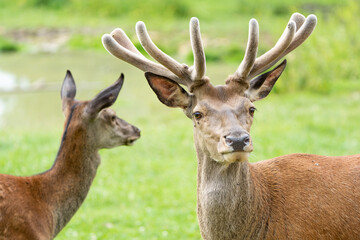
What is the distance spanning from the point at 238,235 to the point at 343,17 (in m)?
15.3

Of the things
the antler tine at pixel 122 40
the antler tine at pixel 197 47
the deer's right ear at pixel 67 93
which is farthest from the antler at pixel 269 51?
the deer's right ear at pixel 67 93

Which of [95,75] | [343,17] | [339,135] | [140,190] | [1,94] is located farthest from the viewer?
[95,75]

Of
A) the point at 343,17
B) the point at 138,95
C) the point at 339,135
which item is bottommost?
the point at 138,95

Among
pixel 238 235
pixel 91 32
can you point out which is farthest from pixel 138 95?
pixel 238 235

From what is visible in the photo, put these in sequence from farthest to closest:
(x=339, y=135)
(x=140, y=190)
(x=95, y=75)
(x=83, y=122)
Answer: (x=95, y=75), (x=339, y=135), (x=140, y=190), (x=83, y=122)

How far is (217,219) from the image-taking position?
4137 millimetres

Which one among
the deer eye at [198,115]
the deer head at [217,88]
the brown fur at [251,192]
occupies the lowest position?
the brown fur at [251,192]

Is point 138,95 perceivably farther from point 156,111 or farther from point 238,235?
point 238,235

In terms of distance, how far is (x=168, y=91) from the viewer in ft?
14.3

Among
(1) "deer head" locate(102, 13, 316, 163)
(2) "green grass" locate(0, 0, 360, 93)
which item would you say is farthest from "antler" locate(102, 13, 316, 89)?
(2) "green grass" locate(0, 0, 360, 93)

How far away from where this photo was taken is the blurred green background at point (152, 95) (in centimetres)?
830

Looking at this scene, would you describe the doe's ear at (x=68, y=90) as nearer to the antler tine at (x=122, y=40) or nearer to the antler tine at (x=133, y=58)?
the antler tine at (x=122, y=40)

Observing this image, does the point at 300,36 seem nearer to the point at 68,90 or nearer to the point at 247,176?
the point at 247,176

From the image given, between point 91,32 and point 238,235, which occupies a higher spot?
point 238,235
